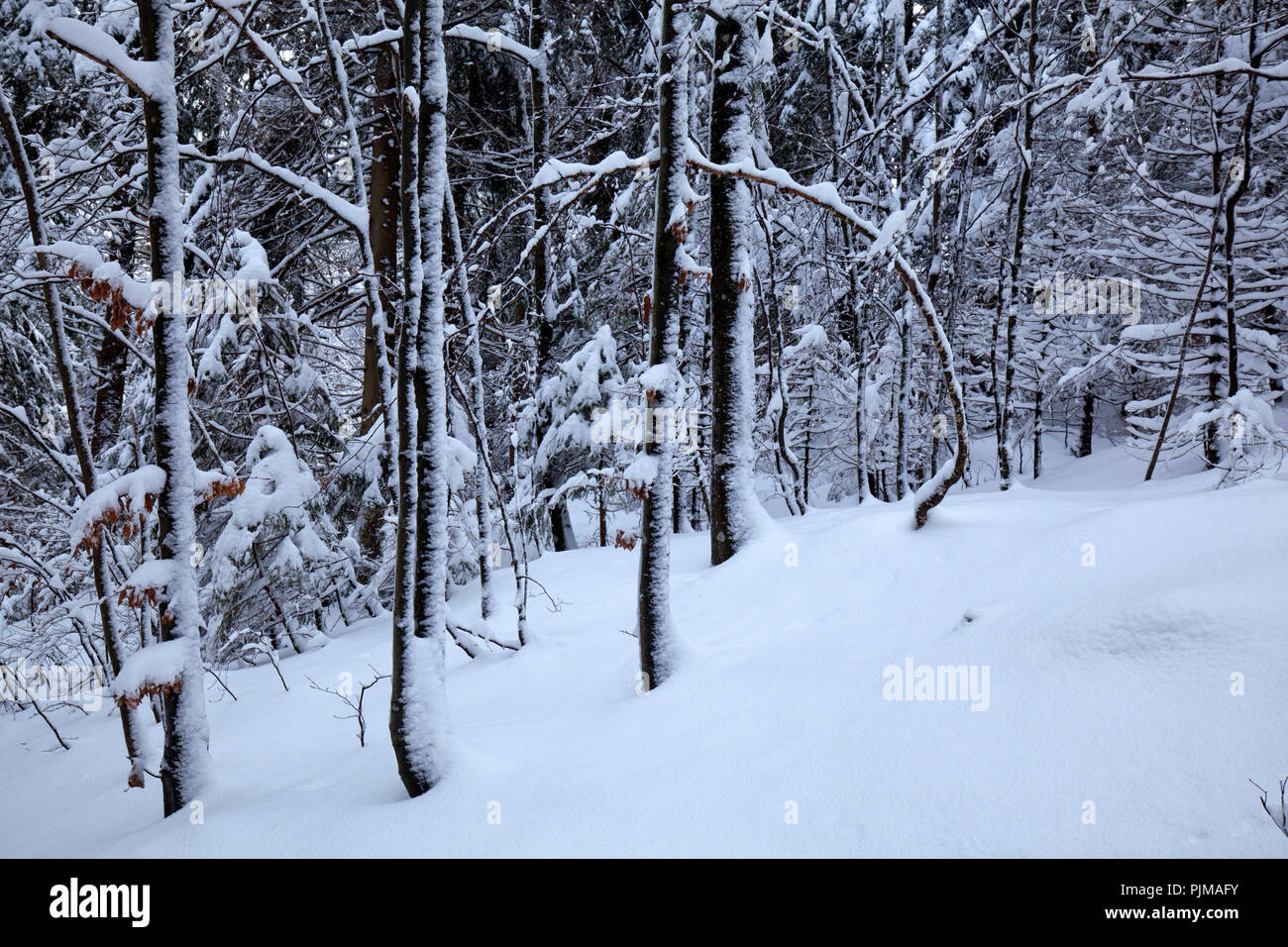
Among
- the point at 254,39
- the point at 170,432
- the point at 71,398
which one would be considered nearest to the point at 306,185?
the point at 254,39

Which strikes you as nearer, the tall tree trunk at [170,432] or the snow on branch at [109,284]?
the snow on branch at [109,284]

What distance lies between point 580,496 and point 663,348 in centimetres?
705

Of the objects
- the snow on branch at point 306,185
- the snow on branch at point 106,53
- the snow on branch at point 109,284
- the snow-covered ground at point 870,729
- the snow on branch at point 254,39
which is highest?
the snow on branch at point 254,39

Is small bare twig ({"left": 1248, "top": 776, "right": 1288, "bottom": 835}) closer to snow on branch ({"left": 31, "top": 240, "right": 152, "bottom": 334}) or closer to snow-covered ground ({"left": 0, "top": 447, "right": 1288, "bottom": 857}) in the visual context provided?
snow-covered ground ({"left": 0, "top": 447, "right": 1288, "bottom": 857})

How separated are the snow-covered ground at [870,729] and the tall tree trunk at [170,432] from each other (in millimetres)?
305

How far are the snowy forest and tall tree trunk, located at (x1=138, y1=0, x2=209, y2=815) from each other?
0.07 feet

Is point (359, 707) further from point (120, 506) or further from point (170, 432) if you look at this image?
point (170, 432)

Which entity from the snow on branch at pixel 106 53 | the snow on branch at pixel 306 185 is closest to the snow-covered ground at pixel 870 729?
the snow on branch at pixel 306 185

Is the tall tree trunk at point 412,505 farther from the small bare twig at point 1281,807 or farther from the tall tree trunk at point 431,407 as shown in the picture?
the small bare twig at point 1281,807

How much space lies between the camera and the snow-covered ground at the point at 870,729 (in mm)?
2316

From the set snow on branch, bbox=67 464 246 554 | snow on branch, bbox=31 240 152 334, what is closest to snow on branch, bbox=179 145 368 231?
snow on branch, bbox=31 240 152 334

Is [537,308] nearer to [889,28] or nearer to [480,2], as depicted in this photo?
[480,2]

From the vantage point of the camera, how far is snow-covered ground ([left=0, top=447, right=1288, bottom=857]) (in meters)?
2.32
